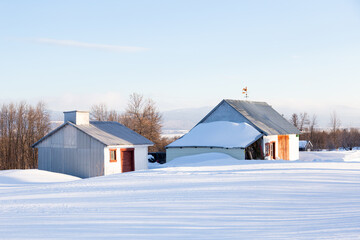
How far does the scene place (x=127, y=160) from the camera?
88.8 feet

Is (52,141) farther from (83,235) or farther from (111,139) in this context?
(83,235)

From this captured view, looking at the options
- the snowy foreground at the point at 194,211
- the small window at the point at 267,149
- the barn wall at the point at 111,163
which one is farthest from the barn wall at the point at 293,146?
the snowy foreground at the point at 194,211

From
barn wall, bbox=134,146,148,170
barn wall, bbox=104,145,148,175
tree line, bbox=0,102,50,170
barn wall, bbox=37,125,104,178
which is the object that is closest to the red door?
barn wall, bbox=104,145,148,175

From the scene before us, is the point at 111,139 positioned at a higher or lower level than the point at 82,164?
higher

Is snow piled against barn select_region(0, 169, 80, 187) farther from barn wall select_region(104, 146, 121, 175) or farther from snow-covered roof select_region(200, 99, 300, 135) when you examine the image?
snow-covered roof select_region(200, 99, 300, 135)

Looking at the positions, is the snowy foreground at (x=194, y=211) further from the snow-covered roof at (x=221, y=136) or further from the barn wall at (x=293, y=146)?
the barn wall at (x=293, y=146)

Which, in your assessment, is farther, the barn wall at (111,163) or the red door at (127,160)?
the red door at (127,160)

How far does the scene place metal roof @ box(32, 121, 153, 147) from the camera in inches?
1030

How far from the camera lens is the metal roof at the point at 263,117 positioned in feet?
102

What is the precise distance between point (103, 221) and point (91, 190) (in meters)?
5.02

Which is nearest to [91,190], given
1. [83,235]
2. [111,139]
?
[83,235]

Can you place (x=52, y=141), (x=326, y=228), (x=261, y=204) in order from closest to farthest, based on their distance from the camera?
(x=326, y=228) → (x=261, y=204) → (x=52, y=141)

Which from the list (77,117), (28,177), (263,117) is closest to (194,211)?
(28,177)

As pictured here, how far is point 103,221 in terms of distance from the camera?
752cm
